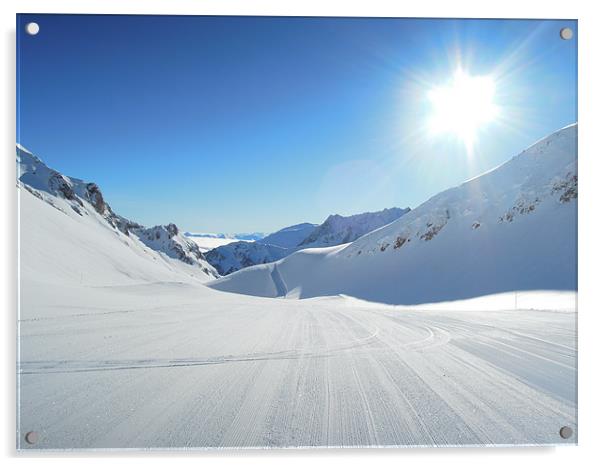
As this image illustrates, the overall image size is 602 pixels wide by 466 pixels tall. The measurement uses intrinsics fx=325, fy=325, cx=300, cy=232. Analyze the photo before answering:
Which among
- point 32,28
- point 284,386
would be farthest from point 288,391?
point 32,28

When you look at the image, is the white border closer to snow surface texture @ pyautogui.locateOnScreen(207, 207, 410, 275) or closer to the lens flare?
the lens flare

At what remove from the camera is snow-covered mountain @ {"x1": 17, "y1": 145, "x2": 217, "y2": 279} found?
4.53 m

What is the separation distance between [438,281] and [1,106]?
29780mm

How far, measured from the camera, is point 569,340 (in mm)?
3748

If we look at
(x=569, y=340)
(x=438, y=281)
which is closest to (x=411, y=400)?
(x=569, y=340)

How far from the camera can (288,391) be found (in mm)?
2895

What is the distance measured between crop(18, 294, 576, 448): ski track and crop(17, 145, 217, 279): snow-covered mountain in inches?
74.0

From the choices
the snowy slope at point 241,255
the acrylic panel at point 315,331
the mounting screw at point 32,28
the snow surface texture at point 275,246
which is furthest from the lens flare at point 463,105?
the snowy slope at point 241,255

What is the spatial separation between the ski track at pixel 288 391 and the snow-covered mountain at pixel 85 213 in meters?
1.88

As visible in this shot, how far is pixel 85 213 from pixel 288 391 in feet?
222

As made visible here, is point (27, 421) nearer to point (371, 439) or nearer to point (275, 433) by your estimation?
point (275, 433)

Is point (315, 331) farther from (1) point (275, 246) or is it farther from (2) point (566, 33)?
(1) point (275, 246)

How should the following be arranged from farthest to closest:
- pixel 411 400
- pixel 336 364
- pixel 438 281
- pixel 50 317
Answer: pixel 438 281
pixel 50 317
pixel 336 364
pixel 411 400

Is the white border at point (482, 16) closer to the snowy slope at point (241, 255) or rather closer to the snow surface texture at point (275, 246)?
the snow surface texture at point (275, 246)
